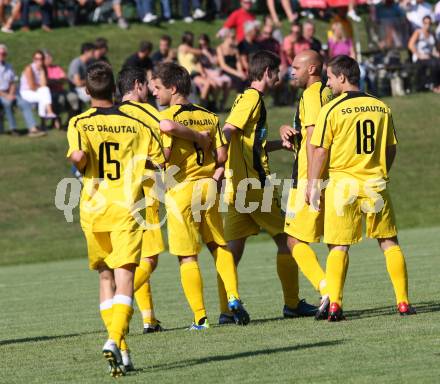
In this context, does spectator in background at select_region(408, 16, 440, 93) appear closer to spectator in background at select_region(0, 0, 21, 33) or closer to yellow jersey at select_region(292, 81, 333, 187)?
spectator in background at select_region(0, 0, 21, 33)

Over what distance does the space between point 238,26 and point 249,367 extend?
62.2ft

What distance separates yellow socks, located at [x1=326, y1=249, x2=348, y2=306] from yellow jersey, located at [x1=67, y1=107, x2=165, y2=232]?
220 centimetres

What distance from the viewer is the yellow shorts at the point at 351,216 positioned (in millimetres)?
9719

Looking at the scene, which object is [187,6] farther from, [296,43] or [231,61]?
[296,43]

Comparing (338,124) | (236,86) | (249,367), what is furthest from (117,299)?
(236,86)

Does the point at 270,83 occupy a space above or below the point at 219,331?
above

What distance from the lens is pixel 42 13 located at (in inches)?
1134

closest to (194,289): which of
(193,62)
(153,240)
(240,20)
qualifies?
(153,240)

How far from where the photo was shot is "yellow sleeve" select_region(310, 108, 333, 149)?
9.66 metres

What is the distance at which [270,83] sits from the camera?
10703mm

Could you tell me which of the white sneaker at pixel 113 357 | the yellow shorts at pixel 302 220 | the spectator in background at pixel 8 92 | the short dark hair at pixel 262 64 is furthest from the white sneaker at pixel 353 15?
the white sneaker at pixel 113 357

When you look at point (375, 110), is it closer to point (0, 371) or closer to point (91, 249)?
point (91, 249)

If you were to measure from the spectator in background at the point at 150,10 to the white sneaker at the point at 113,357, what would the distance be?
2291 centimetres

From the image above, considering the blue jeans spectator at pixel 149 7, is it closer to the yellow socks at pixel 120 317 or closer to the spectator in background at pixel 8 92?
the spectator in background at pixel 8 92
